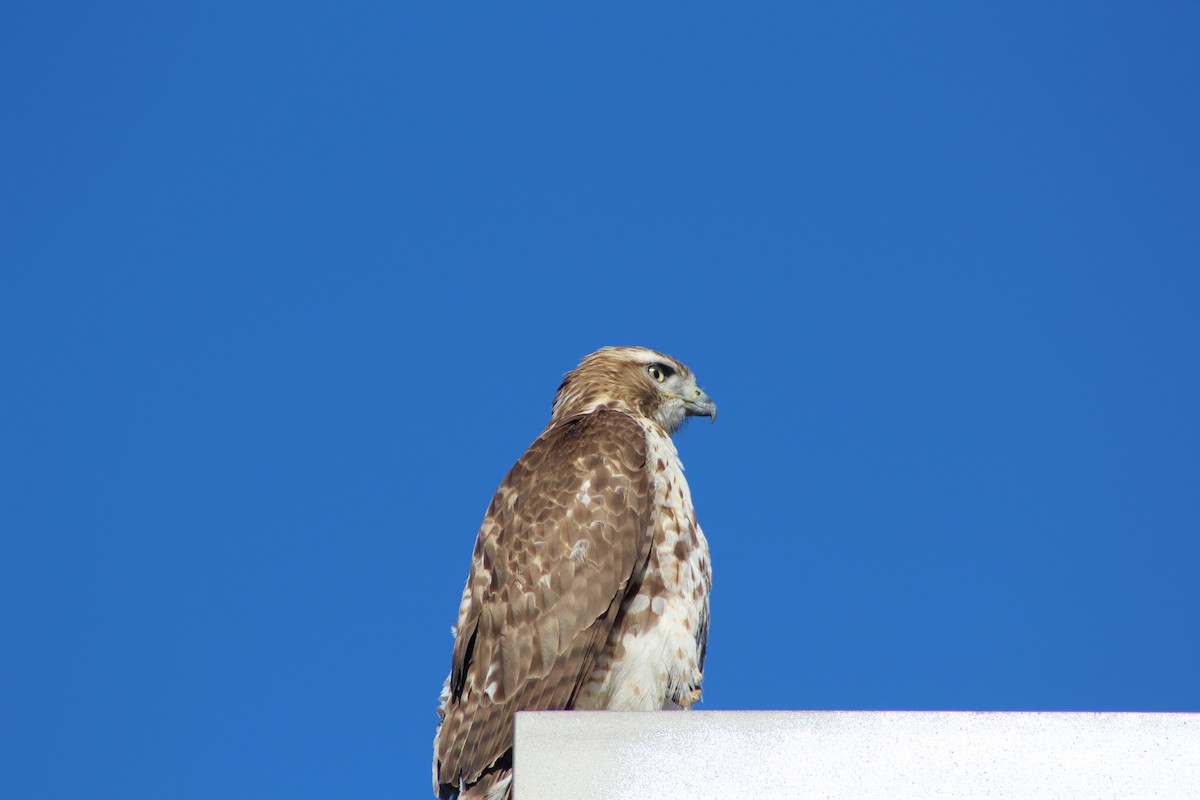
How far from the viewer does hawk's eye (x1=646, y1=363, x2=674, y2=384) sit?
7.20 m

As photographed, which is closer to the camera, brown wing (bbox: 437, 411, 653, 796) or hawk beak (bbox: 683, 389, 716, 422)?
brown wing (bbox: 437, 411, 653, 796)

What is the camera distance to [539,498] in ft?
19.5

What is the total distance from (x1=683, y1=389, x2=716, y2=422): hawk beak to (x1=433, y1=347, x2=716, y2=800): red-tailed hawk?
1.13m

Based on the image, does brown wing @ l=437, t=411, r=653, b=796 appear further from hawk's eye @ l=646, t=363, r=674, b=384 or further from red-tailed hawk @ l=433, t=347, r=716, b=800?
hawk's eye @ l=646, t=363, r=674, b=384

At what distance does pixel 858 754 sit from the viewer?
382cm

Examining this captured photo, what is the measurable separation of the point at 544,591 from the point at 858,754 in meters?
2.13

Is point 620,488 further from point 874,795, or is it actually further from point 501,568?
point 874,795

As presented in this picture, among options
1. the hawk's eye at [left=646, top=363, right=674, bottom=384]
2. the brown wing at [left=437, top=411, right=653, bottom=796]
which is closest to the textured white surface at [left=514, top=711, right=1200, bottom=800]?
the brown wing at [left=437, top=411, right=653, bottom=796]

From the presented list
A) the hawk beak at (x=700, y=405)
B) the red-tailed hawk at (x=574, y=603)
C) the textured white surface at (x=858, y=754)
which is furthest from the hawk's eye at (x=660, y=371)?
the textured white surface at (x=858, y=754)

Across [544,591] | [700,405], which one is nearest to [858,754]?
[544,591]

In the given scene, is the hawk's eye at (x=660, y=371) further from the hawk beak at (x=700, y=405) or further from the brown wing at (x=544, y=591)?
the brown wing at (x=544, y=591)

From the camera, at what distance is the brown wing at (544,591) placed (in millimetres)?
5621

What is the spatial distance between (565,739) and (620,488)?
7.05 ft

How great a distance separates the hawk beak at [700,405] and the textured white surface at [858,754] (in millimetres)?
3500
